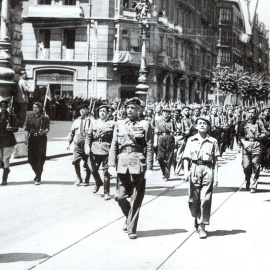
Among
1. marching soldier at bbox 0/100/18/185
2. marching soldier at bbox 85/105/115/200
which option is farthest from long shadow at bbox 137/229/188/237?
marching soldier at bbox 0/100/18/185

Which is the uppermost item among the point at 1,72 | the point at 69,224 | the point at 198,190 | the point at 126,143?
the point at 1,72

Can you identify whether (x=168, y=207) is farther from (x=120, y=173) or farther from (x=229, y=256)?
(x=229, y=256)

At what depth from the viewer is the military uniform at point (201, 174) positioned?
7797 mm

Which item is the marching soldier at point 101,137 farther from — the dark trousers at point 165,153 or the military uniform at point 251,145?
the dark trousers at point 165,153

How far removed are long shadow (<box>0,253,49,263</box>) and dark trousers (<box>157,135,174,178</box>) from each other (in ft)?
25.1

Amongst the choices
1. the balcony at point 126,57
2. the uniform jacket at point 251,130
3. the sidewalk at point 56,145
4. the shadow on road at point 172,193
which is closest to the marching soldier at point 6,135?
the shadow on road at point 172,193

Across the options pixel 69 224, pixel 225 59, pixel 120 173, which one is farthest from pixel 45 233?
pixel 225 59

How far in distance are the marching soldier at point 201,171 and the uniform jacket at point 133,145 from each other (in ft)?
1.87

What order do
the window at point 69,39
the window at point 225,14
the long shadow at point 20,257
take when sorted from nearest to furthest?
the long shadow at point 20,257 → the window at point 69,39 → the window at point 225,14

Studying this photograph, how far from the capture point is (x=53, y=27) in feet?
135

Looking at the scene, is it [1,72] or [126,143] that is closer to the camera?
[126,143]

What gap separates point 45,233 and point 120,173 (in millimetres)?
1222

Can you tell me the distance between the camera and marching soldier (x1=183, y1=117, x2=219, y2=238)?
7801 millimetres

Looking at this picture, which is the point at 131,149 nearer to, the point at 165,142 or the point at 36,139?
the point at 36,139
